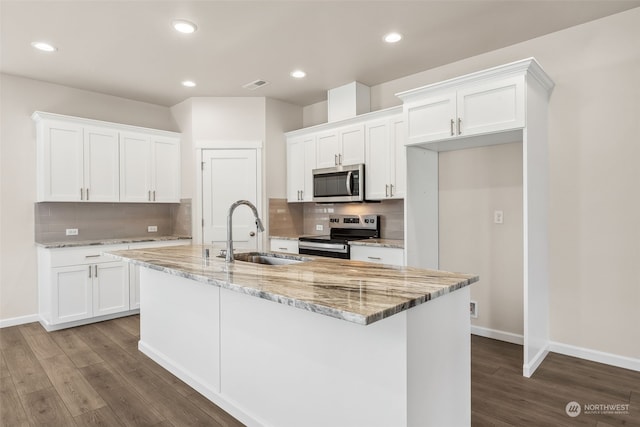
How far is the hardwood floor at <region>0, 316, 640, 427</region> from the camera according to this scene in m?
2.18

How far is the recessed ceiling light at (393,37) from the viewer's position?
314cm

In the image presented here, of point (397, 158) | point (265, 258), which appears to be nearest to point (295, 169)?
Result: point (397, 158)

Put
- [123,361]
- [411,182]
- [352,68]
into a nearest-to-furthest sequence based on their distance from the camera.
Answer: [123,361]
[411,182]
[352,68]

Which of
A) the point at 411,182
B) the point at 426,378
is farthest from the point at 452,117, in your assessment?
the point at 426,378

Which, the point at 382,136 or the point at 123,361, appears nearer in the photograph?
the point at 123,361

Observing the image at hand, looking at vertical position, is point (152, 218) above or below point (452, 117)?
below

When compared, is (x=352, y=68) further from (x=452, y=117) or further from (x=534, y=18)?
(x=534, y=18)

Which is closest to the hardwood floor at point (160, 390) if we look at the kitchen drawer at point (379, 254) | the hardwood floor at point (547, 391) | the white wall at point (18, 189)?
the hardwood floor at point (547, 391)

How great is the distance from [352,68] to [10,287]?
4284 mm

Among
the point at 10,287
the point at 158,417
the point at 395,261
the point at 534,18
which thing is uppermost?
the point at 534,18

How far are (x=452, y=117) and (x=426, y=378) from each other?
224 centimetres

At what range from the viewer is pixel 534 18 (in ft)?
9.45

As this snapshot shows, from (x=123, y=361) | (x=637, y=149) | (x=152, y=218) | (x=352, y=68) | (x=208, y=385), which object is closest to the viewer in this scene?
(x=208, y=385)

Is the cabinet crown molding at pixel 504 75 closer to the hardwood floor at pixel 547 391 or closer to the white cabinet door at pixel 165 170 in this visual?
the hardwood floor at pixel 547 391
